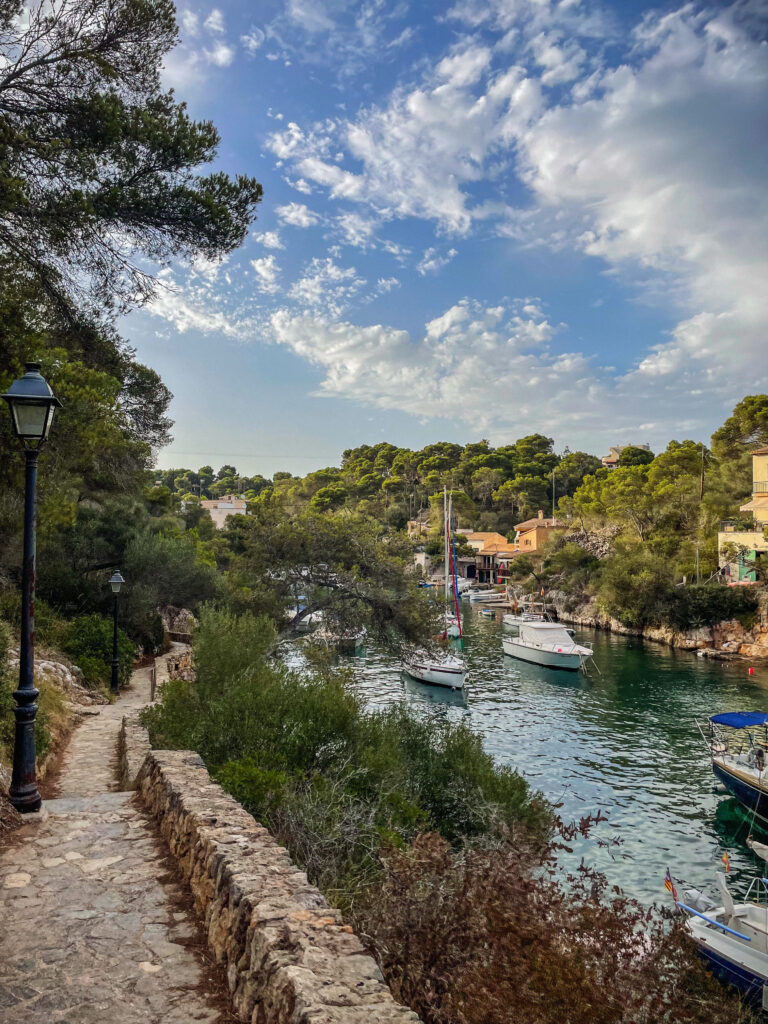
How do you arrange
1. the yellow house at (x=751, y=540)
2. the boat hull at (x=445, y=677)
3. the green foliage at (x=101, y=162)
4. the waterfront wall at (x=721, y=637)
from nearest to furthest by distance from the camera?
the green foliage at (x=101, y=162) → the boat hull at (x=445, y=677) → the waterfront wall at (x=721, y=637) → the yellow house at (x=751, y=540)

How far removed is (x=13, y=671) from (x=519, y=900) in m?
7.96

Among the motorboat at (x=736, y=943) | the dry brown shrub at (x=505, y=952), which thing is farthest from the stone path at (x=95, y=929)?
the motorboat at (x=736, y=943)

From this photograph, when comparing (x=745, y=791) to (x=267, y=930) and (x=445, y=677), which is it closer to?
(x=445, y=677)

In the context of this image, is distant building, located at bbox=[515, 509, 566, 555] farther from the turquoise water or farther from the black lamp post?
the black lamp post

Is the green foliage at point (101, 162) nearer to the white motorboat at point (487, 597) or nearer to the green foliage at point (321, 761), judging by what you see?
the green foliage at point (321, 761)

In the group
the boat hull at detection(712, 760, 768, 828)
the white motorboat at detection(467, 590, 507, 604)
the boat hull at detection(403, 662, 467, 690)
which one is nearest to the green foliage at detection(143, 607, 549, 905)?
the boat hull at detection(712, 760, 768, 828)

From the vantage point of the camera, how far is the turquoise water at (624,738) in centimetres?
1388

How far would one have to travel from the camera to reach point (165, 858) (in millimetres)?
4828

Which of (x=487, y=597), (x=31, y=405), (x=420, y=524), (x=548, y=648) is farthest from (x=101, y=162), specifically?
(x=420, y=524)

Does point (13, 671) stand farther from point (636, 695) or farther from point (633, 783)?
point (636, 695)

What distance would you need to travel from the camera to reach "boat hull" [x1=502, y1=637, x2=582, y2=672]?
3303 cm

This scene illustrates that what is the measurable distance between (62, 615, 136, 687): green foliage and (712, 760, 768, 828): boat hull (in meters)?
15.0

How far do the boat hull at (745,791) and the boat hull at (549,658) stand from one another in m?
16.2

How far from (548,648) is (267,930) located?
32203 mm
